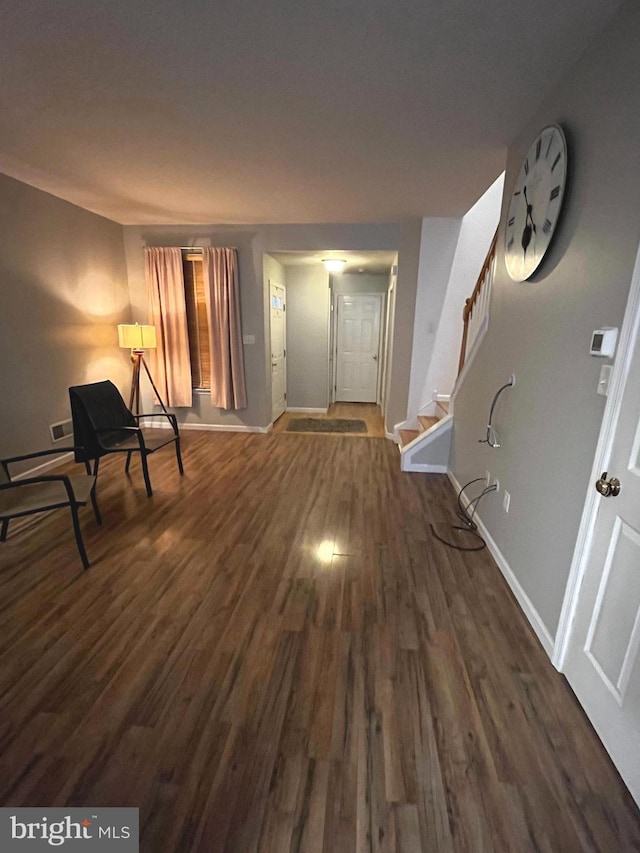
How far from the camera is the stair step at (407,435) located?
4.07m

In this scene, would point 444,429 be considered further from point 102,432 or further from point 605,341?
point 102,432

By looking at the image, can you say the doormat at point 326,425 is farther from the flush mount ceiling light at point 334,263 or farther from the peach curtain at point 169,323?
the flush mount ceiling light at point 334,263

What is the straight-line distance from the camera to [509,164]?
2.32 meters

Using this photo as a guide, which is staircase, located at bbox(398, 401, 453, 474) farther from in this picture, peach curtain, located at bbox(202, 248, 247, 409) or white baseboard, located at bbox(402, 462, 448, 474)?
peach curtain, located at bbox(202, 248, 247, 409)

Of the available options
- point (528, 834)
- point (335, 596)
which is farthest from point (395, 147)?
point (528, 834)

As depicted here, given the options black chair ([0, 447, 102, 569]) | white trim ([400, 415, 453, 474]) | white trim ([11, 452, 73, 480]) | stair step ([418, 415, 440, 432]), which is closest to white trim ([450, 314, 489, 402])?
white trim ([400, 415, 453, 474])

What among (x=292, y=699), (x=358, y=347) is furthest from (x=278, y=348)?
(x=292, y=699)

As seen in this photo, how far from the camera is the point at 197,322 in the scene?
4621mm

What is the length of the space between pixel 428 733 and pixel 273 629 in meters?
0.76

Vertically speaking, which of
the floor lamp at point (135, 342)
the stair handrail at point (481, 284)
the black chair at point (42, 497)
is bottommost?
the black chair at point (42, 497)

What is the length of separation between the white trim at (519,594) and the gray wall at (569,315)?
4 cm

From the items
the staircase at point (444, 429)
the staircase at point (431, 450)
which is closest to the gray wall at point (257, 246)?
the staircase at point (444, 429)

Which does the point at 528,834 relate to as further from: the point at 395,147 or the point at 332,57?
the point at 395,147

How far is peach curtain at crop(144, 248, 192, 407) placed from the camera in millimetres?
4402
